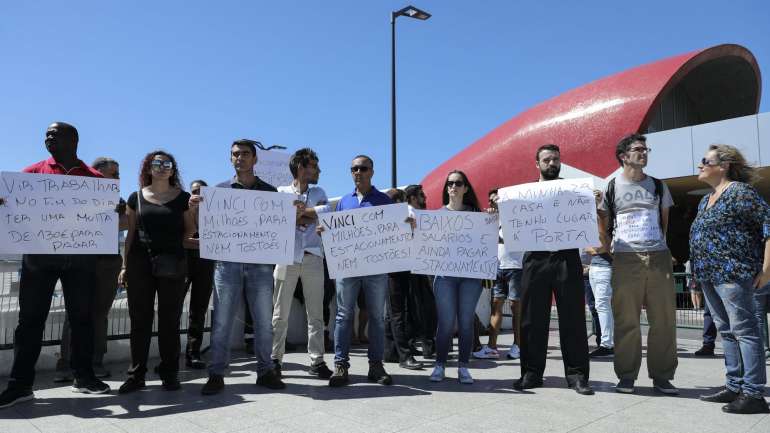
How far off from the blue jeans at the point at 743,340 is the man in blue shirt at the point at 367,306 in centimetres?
271

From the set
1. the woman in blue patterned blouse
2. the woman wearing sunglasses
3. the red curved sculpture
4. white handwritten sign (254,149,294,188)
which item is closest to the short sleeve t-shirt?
the woman wearing sunglasses

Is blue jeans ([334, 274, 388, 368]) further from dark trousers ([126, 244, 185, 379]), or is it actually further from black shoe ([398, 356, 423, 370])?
dark trousers ([126, 244, 185, 379])

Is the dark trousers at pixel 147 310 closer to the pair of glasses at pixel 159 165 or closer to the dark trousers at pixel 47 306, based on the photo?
the dark trousers at pixel 47 306

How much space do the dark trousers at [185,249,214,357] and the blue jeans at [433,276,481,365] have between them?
2.69m

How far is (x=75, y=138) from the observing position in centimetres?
430

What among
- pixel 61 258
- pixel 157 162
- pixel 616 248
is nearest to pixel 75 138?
pixel 157 162

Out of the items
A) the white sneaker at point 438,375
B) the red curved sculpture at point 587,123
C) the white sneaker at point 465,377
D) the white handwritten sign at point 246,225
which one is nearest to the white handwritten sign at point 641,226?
the white sneaker at point 465,377

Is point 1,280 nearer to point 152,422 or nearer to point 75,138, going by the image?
point 75,138

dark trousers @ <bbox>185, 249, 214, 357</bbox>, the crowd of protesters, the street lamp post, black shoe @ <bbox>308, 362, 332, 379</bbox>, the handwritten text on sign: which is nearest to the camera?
the crowd of protesters

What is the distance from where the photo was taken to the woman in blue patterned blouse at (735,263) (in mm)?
3602

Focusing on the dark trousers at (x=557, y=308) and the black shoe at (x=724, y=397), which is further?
the dark trousers at (x=557, y=308)

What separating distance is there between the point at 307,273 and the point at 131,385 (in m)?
1.76

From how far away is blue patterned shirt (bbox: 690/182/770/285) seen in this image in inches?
145

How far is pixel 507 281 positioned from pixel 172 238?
4.11m
